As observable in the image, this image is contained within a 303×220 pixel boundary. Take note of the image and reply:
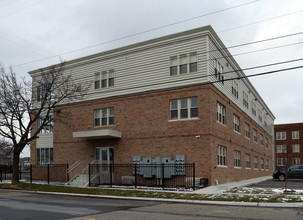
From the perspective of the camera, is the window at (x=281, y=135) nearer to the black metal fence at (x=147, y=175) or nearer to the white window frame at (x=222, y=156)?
the white window frame at (x=222, y=156)

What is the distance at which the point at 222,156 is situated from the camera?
24.9 m

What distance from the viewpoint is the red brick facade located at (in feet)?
72.2

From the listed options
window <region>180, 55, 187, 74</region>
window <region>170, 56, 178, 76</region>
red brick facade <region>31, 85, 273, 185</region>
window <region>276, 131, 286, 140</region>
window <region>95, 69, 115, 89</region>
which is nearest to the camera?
red brick facade <region>31, 85, 273, 185</region>

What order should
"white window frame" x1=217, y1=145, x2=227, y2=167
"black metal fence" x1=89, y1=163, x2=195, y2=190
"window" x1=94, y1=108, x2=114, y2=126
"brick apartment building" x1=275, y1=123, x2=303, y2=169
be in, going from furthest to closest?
"brick apartment building" x1=275, y1=123, x2=303, y2=169 → "window" x1=94, y1=108, x2=114, y2=126 → "white window frame" x1=217, y1=145, x2=227, y2=167 → "black metal fence" x1=89, y1=163, x2=195, y2=190

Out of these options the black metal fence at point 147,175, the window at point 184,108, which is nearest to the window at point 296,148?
the window at point 184,108

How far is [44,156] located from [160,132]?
43.9ft

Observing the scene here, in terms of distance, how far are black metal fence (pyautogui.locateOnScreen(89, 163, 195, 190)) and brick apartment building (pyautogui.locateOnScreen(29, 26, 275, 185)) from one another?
2.79 ft

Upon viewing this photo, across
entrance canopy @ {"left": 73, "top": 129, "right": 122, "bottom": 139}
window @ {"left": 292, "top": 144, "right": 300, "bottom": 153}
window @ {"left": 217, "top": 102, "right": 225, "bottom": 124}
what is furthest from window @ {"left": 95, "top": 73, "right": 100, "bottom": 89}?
window @ {"left": 292, "top": 144, "right": 300, "bottom": 153}

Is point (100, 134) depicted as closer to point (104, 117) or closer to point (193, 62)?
point (104, 117)

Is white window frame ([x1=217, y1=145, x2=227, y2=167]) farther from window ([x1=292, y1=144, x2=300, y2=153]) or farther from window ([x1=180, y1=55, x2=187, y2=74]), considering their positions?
window ([x1=292, y1=144, x2=300, y2=153])

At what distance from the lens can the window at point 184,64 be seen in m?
22.9

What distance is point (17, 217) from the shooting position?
10664mm

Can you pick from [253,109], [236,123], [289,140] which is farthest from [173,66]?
[289,140]

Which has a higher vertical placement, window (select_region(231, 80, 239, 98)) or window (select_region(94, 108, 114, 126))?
window (select_region(231, 80, 239, 98))
